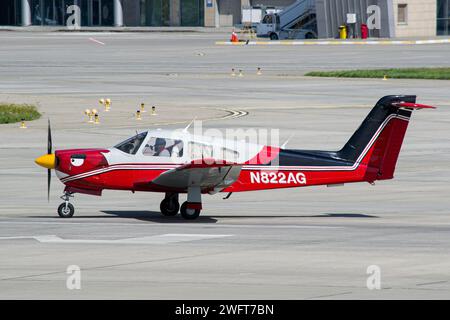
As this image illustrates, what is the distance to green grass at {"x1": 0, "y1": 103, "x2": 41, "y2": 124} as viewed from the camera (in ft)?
164

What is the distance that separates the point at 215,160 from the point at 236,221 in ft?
5.81

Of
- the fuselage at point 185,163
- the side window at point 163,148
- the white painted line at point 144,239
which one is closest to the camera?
the white painted line at point 144,239

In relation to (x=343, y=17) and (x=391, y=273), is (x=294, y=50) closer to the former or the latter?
(x=343, y=17)

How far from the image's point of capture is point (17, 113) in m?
51.1

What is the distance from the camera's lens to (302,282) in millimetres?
18156

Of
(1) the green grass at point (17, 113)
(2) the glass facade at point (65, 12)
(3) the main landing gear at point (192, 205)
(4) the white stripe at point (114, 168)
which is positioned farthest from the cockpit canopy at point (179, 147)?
(2) the glass facade at point (65, 12)

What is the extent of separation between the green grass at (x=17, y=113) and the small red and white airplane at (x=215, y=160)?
24485mm

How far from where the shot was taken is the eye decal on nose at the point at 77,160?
25.1 meters

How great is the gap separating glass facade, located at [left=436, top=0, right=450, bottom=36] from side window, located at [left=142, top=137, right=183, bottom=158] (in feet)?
327

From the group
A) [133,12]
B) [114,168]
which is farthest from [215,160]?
[133,12]

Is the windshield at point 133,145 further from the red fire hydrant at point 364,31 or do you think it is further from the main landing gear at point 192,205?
the red fire hydrant at point 364,31

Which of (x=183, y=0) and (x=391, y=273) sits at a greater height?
(x=183, y=0)

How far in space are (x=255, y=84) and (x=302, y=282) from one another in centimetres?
5259
